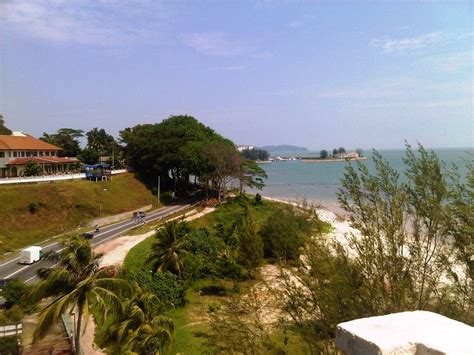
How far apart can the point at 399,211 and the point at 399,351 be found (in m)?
4.67

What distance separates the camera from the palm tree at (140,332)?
11.5 m

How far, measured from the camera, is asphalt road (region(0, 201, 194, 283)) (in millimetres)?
23844

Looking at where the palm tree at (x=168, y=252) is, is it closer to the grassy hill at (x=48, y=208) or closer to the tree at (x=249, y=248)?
the tree at (x=249, y=248)

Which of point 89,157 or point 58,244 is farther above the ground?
point 89,157

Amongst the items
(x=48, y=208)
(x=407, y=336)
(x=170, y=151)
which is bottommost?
(x=48, y=208)

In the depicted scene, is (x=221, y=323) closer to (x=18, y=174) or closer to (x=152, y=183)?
(x=18, y=174)

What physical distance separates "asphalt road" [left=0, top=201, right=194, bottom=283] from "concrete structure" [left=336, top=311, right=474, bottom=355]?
19008mm

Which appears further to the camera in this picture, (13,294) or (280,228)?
(280,228)

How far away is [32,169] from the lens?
4381 centimetres

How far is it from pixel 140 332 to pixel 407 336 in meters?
10.1

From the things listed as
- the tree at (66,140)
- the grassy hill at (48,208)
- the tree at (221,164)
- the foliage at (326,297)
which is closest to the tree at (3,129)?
the tree at (66,140)

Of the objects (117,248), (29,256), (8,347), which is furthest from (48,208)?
(8,347)

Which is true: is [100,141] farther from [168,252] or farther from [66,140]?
[168,252]

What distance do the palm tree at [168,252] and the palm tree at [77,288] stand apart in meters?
9.24
